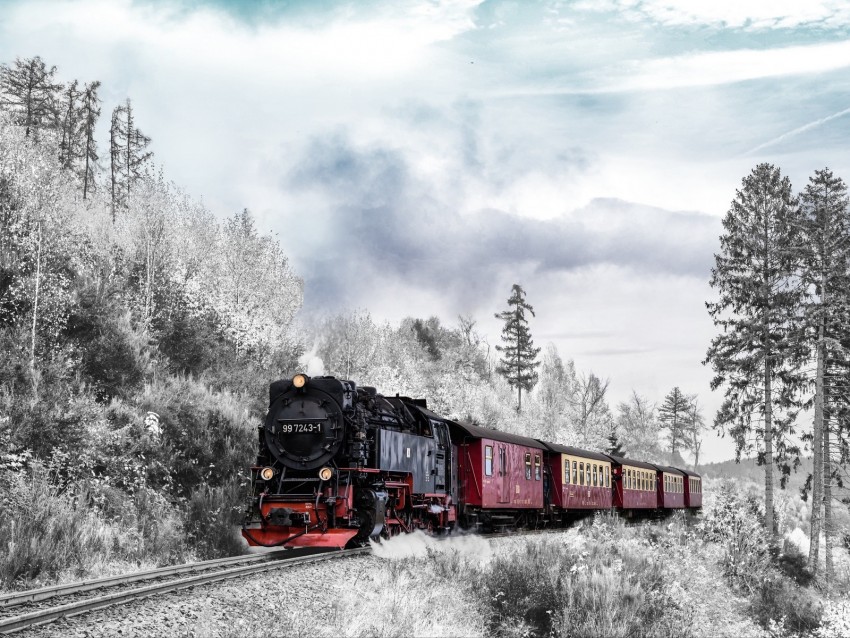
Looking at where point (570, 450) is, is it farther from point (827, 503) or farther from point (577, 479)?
point (827, 503)

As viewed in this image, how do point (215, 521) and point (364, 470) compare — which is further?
point (215, 521)

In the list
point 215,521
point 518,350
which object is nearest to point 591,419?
point 518,350

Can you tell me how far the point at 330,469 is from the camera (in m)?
14.4

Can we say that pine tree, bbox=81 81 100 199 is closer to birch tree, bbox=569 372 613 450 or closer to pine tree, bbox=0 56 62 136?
pine tree, bbox=0 56 62 136

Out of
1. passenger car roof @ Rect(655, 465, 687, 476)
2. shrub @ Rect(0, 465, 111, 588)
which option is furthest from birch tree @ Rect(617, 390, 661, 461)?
shrub @ Rect(0, 465, 111, 588)

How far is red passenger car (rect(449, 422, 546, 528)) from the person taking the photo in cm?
2002

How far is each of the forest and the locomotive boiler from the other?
2839 millimetres

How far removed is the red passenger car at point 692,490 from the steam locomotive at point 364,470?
2251 cm

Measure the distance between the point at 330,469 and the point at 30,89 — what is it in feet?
182

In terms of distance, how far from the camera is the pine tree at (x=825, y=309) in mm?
30562

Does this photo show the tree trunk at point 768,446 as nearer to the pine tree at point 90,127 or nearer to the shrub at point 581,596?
the shrub at point 581,596

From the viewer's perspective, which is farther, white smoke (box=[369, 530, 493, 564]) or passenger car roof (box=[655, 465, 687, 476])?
passenger car roof (box=[655, 465, 687, 476])

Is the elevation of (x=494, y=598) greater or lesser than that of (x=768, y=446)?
lesser

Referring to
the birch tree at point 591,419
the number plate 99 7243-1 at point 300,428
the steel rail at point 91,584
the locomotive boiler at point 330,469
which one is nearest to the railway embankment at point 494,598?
the locomotive boiler at point 330,469
